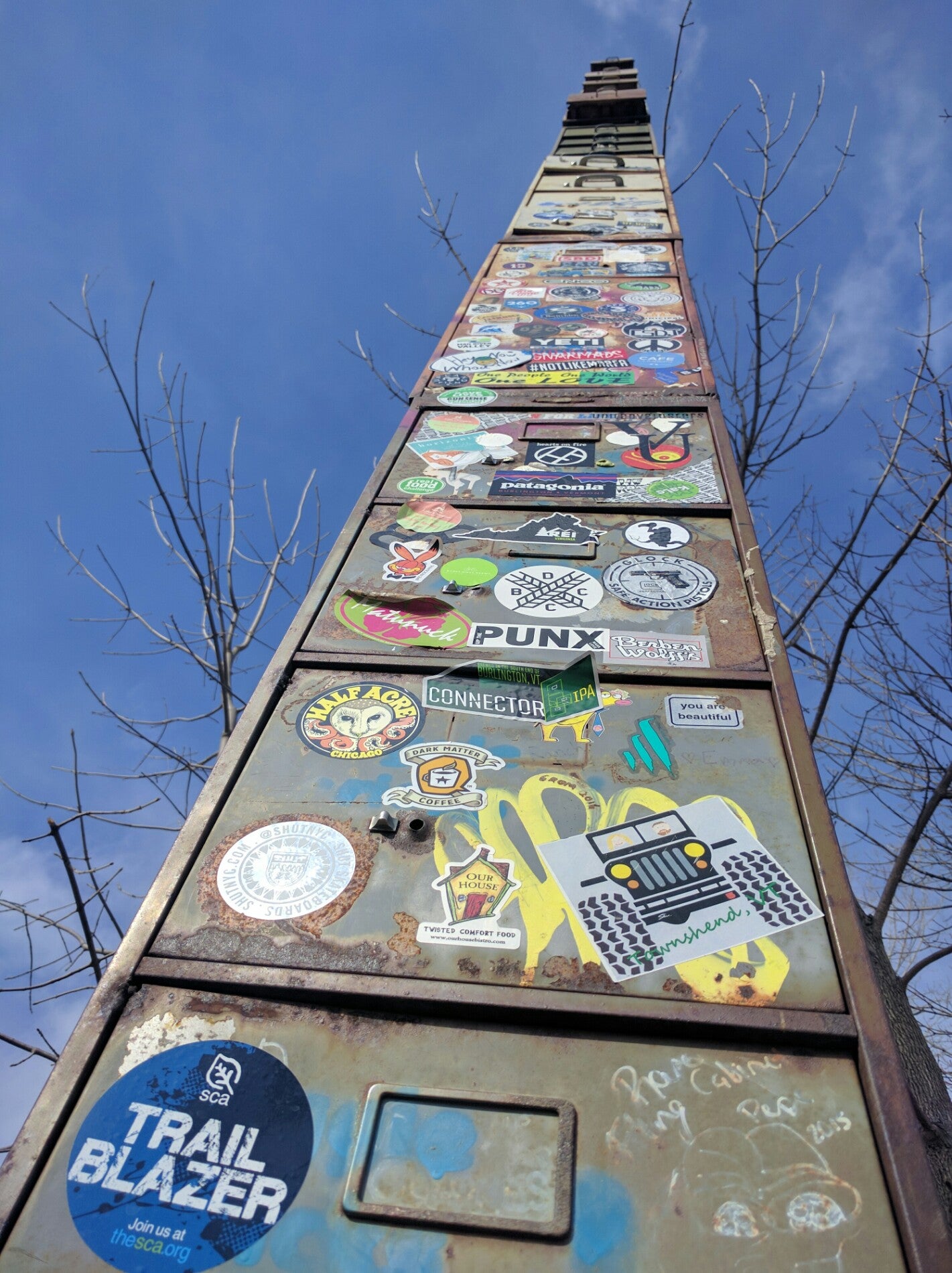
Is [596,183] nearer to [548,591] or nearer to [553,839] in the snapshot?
[548,591]

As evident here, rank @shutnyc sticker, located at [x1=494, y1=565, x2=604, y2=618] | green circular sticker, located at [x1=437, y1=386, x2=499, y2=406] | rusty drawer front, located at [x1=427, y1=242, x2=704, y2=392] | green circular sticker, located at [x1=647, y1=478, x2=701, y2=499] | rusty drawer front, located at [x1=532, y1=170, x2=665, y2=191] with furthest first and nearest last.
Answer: rusty drawer front, located at [x1=532, y1=170, x2=665, y2=191]
rusty drawer front, located at [x1=427, y1=242, x2=704, y2=392]
green circular sticker, located at [x1=437, y1=386, x2=499, y2=406]
green circular sticker, located at [x1=647, y1=478, x2=701, y2=499]
@shutnyc sticker, located at [x1=494, y1=565, x2=604, y2=618]

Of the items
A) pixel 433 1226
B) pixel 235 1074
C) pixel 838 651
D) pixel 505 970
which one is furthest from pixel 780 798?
pixel 838 651

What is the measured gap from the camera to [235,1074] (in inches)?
100

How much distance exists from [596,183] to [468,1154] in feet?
43.6

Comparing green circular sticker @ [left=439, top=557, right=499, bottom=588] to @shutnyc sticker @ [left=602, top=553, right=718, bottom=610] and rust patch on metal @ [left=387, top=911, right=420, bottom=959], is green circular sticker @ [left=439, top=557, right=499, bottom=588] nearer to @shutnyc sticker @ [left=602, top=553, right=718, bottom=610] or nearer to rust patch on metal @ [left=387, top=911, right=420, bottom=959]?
@shutnyc sticker @ [left=602, top=553, right=718, bottom=610]

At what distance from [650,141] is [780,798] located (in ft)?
47.6

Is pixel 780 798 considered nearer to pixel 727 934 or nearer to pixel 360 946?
pixel 727 934

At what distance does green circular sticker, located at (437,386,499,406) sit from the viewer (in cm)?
666

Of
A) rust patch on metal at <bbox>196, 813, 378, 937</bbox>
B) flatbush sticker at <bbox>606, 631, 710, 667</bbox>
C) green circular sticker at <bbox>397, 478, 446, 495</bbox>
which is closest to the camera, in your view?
rust patch on metal at <bbox>196, 813, 378, 937</bbox>

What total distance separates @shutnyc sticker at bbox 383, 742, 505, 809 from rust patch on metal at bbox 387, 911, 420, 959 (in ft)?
1.70

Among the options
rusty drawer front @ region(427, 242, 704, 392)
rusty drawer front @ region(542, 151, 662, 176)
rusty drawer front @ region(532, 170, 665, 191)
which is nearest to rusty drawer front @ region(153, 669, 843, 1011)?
rusty drawer front @ region(427, 242, 704, 392)

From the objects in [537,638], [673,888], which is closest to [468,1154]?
[673,888]

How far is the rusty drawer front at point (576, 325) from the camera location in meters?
6.91

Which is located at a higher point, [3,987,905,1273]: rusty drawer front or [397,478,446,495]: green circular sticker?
[397,478,446,495]: green circular sticker
